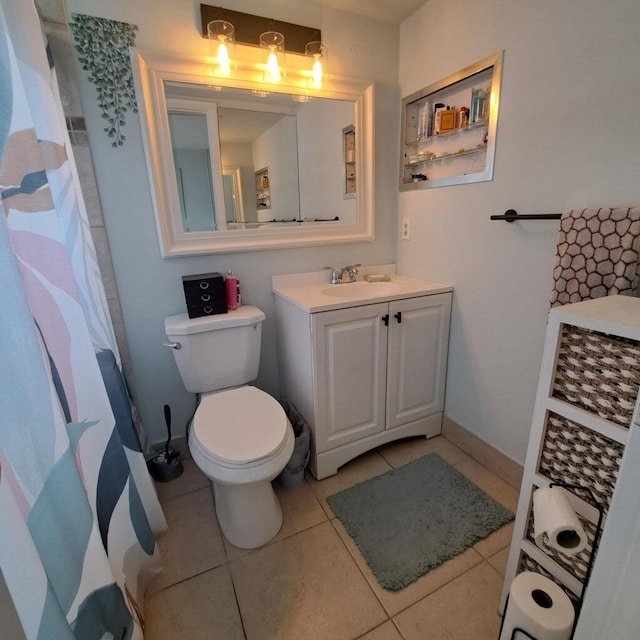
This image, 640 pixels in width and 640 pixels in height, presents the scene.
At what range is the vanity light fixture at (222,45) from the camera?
1.47m

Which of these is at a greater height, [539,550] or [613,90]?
[613,90]

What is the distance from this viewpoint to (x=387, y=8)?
172cm

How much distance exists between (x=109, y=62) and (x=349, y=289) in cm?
145

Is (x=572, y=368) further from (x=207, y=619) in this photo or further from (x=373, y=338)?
(x=207, y=619)

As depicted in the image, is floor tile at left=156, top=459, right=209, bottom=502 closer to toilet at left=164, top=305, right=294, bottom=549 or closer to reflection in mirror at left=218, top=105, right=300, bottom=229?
toilet at left=164, top=305, right=294, bottom=549

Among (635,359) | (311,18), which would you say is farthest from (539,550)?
(311,18)

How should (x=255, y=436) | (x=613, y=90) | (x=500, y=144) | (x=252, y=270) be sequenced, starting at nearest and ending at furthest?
1. (x=613, y=90)
2. (x=255, y=436)
3. (x=500, y=144)
4. (x=252, y=270)

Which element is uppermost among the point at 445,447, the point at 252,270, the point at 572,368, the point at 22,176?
the point at 22,176

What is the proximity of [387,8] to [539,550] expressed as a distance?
7.74ft

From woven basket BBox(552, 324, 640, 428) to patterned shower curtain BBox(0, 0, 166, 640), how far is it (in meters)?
1.13

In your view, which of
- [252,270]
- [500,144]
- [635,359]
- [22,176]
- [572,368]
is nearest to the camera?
[22,176]

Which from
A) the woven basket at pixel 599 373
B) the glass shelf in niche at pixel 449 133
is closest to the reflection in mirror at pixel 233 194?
the glass shelf in niche at pixel 449 133

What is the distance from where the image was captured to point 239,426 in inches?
51.8

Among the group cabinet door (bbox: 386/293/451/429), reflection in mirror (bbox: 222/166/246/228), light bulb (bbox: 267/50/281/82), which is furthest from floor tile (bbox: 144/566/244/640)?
light bulb (bbox: 267/50/281/82)
